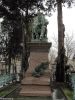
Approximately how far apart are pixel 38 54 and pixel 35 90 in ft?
6.59

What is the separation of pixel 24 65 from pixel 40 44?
62.1ft

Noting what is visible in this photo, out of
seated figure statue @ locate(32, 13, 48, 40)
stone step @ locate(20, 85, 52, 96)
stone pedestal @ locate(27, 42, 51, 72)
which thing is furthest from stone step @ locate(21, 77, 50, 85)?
seated figure statue @ locate(32, 13, 48, 40)

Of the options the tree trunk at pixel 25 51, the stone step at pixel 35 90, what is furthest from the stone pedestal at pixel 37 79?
the tree trunk at pixel 25 51

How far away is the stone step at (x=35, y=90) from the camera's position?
16.4 metres

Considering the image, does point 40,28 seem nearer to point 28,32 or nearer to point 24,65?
point 24,65

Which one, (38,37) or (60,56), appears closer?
(38,37)

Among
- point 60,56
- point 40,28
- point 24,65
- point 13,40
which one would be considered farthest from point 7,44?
point 40,28

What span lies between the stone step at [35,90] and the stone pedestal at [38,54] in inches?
43.1

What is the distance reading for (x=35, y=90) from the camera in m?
16.7

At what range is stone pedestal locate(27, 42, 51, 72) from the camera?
1753cm

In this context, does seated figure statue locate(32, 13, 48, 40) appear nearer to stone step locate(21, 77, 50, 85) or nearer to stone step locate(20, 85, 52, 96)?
stone step locate(21, 77, 50, 85)

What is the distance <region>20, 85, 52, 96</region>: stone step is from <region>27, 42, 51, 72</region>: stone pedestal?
43.1 inches

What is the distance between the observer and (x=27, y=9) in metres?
35.4

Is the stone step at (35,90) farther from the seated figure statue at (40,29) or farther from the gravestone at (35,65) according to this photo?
the seated figure statue at (40,29)
